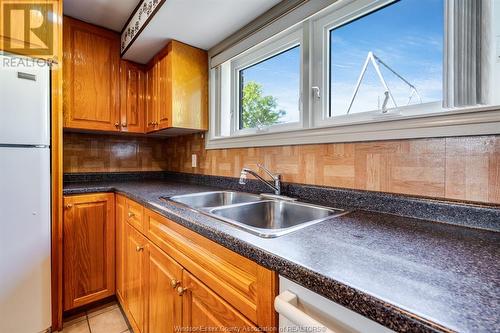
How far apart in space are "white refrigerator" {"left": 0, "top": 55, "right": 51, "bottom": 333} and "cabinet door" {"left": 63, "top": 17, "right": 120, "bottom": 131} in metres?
0.43

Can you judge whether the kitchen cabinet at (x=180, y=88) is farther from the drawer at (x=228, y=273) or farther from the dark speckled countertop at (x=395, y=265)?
the dark speckled countertop at (x=395, y=265)

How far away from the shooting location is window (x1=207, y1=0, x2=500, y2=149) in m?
0.76

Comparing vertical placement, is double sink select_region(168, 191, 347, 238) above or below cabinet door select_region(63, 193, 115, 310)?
above

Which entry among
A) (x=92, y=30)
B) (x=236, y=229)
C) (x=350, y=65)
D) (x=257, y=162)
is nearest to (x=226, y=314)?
(x=236, y=229)

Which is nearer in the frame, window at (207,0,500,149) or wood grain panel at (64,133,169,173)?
window at (207,0,500,149)

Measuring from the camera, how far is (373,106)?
114cm

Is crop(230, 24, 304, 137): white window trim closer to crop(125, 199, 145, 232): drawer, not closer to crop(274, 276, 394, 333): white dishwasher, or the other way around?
crop(125, 199, 145, 232): drawer

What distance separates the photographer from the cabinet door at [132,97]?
216cm

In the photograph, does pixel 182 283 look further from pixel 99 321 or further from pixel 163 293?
pixel 99 321

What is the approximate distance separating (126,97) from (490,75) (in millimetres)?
2364

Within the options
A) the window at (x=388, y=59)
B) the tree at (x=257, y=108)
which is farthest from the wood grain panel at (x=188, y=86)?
the window at (x=388, y=59)

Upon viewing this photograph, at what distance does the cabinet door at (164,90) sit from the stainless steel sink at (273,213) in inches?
39.7

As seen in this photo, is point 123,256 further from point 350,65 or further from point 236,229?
point 350,65

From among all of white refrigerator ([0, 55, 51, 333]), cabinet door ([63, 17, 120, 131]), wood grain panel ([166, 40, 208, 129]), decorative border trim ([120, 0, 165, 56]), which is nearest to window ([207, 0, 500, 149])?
wood grain panel ([166, 40, 208, 129])
